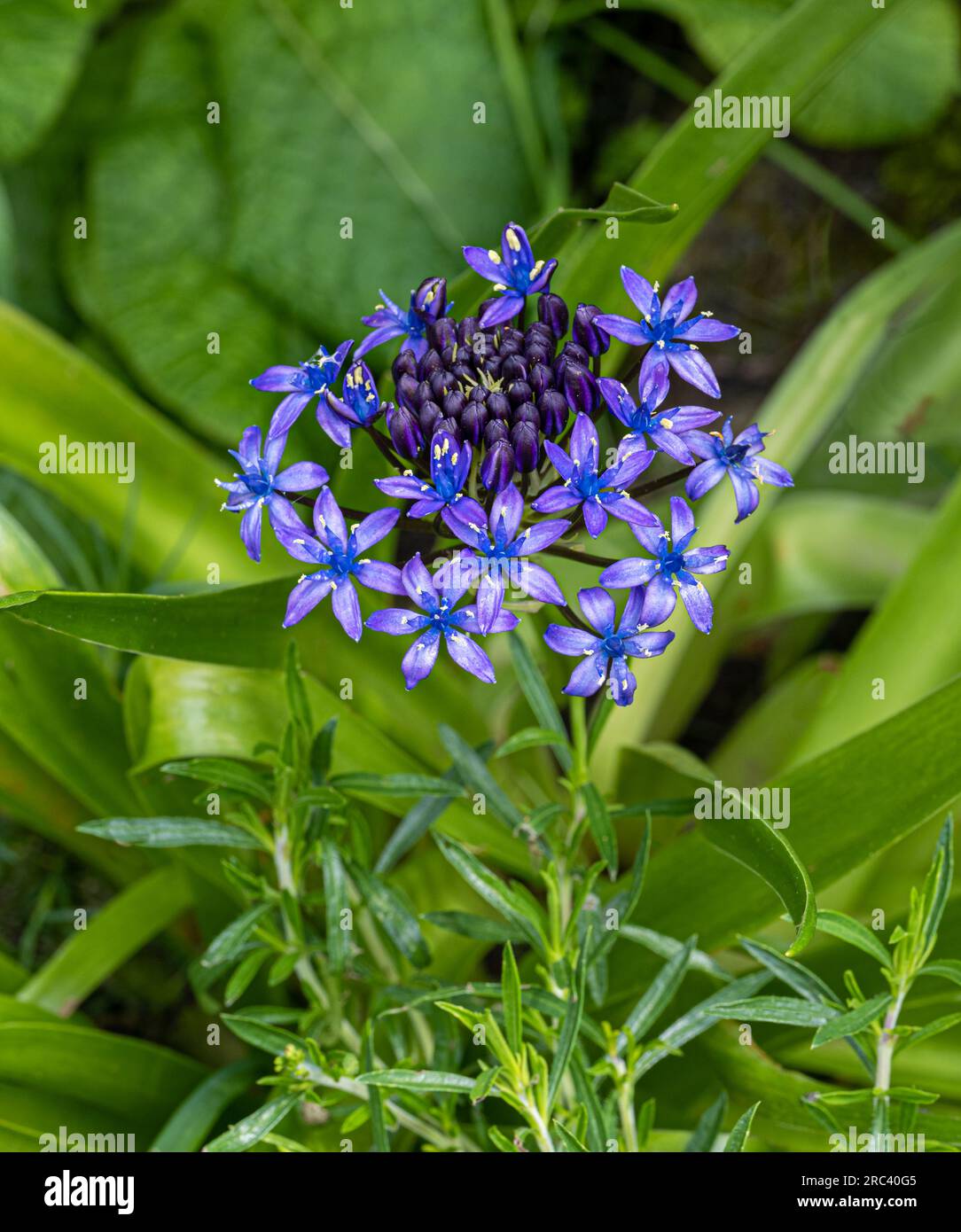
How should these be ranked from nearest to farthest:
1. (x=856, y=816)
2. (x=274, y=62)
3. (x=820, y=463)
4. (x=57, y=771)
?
1. (x=856, y=816)
2. (x=57, y=771)
3. (x=820, y=463)
4. (x=274, y=62)

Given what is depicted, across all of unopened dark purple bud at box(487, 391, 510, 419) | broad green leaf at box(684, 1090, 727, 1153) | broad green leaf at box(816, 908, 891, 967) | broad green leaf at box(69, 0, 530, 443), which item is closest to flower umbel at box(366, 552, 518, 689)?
unopened dark purple bud at box(487, 391, 510, 419)

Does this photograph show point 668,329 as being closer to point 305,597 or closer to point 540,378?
point 540,378

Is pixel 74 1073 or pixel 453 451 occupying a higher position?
pixel 453 451

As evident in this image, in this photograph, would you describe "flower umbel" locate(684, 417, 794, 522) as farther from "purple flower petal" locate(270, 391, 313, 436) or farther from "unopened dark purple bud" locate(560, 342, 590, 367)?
"purple flower petal" locate(270, 391, 313, 436)

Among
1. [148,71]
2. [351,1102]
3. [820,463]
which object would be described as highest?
[148,71]

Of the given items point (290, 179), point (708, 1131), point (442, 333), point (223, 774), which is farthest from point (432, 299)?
point (290, 179)

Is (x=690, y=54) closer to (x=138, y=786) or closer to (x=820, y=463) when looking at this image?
(x=820, y=463)

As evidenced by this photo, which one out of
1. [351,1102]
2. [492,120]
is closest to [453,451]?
[351,1102]

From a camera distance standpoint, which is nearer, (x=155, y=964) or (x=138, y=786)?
(x=138, y=786)
